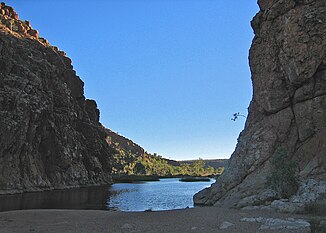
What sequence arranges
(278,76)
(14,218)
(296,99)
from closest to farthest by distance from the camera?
(14,218)
(296,99)
(278,76)

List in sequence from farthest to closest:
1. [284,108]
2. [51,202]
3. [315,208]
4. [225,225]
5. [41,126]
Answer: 1. [41,126]
2. [51,202]
3. [284,108]
4. [315,208]
5. [225,225]

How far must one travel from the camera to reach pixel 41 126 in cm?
9244

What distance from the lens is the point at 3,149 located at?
73938 millimetres

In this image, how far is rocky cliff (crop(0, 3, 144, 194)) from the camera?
76.7 metres

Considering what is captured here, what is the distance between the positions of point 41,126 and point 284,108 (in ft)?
243

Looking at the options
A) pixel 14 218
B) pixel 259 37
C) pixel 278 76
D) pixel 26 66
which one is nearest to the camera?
pixel 14 218

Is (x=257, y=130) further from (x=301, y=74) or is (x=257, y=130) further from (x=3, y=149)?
(x=3, y=149)

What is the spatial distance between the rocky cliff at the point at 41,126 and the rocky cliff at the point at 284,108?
175 ft

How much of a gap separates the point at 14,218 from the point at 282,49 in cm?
3243

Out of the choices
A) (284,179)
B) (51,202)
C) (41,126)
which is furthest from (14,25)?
(284,179)

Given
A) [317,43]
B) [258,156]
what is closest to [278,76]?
[317,43]

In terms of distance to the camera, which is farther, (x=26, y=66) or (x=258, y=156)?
(x=26, y=66)

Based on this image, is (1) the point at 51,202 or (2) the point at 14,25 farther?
(2) the point at 14,25

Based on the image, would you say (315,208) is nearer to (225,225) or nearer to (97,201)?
(225,225)
